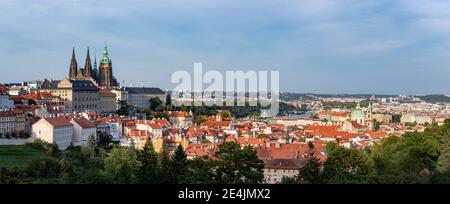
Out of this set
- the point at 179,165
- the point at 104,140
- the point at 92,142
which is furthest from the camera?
the point at 104,140

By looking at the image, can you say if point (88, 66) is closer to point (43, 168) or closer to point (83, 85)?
point (83, 85)

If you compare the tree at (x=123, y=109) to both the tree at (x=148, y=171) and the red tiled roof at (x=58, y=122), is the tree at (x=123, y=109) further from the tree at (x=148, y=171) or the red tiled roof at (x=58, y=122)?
the tree at (x=148, y=171)

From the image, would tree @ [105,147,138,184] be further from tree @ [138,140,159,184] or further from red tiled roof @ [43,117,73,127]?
red tiled roof @ [43,117,73,127]

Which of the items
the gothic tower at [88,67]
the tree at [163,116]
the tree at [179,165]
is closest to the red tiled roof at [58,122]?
the tree at [179,165]

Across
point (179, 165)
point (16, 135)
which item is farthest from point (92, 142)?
point (179, 165)

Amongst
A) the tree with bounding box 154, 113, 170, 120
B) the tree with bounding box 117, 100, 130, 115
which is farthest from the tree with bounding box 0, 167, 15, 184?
the tree with bounding box 117, 100, 130, 115

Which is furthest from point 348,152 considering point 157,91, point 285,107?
point 285,107
